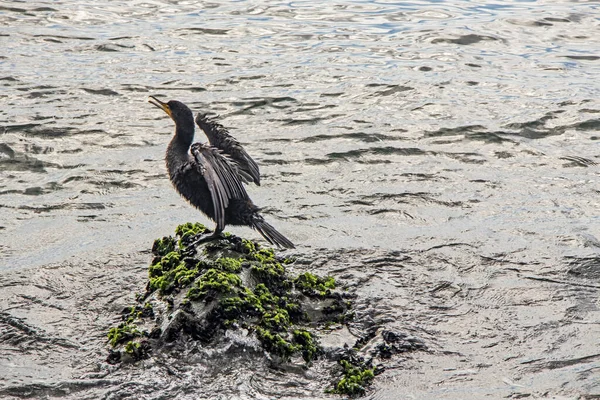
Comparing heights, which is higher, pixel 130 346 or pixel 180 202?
pixel 130 346

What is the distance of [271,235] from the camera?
268 inches

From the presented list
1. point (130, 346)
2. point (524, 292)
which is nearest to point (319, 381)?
point (130, 346)

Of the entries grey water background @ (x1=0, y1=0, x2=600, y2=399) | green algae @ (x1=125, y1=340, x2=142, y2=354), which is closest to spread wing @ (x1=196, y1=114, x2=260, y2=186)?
grey water background @ (x1=0, y1=0, x2=600, y2=399)

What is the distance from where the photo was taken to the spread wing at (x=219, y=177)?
651 cm

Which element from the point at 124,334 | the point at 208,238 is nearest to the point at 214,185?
the point at 208,238

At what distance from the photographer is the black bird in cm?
658

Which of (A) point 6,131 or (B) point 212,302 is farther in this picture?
(A) point 6,131

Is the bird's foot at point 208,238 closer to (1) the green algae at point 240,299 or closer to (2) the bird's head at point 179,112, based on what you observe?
(1) the green algae at point 240,299

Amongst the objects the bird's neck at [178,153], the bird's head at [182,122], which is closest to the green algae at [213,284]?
the bird's neck at [178,153]

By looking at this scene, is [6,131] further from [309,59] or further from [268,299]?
[268,299]

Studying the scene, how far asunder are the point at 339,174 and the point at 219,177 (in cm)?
362

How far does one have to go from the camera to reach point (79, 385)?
5.52 m

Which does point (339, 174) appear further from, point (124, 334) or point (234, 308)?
point (124, 334)

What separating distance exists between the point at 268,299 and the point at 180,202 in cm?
364
